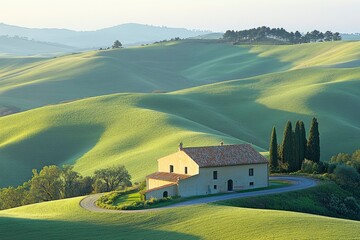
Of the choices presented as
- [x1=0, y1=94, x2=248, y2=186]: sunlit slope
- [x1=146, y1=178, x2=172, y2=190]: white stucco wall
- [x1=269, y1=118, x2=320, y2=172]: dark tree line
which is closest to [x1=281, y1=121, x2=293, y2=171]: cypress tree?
[x1=269, y1=118, x2=320, y2=172]: dark tree line

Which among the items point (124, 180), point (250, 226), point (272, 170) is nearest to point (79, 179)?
point (124, 180)

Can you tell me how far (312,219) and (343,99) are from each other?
305 ft

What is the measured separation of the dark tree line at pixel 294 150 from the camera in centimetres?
7562

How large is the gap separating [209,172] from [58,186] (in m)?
19.2

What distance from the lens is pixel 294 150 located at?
7588cm

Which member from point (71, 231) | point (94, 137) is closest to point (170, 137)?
point (94, 137)

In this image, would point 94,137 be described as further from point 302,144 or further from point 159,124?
point 302,144

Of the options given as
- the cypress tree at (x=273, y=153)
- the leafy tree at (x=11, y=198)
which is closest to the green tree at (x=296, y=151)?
the cypress tree at (x=273, y=153)

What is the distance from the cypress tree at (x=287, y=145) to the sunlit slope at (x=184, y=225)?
23653 millimetres

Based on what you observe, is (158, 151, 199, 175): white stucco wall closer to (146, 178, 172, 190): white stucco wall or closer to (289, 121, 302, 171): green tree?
(146, 178, 172, 190): white stucco wall

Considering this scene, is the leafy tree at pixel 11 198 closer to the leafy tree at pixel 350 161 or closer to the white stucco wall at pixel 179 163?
the white stucco wall at pixel 179 163

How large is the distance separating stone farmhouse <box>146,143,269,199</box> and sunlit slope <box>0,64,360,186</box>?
15.4 metres

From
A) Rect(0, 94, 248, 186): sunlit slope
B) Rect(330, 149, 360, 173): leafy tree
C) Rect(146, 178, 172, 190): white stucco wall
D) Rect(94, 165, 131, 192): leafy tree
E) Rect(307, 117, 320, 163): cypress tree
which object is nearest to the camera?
Rect(146, 178, 172, 190): white stucco wall

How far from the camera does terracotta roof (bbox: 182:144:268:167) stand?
65188mm
